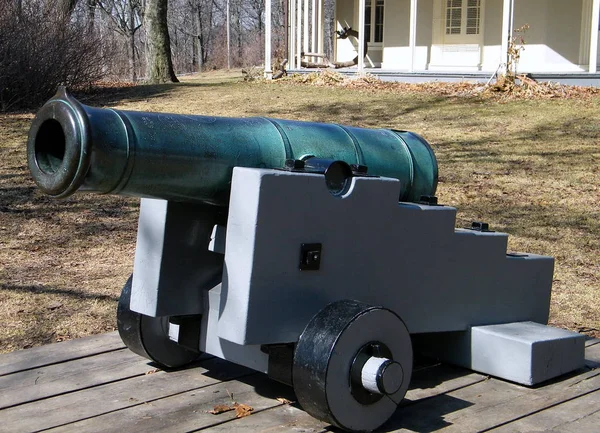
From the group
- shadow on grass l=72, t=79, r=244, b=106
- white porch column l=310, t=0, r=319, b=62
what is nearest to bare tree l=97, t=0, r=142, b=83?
white porch column l=310, t=0, r=319, b=62

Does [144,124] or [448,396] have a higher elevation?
[144,124]

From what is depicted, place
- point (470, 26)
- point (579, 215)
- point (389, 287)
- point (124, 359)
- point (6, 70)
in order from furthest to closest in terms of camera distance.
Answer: point (470, 26), point (6, 70), point (579, 215), point (124, 359), point (389, 287)

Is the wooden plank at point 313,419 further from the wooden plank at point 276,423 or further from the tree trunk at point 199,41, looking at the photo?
the tree trunk at point 199,41

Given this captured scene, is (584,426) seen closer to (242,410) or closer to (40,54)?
(242,410)

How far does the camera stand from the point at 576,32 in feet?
60.0

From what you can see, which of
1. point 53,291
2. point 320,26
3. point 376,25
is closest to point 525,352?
point 53,291

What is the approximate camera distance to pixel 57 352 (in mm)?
4113

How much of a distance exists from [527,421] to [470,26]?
17573mm

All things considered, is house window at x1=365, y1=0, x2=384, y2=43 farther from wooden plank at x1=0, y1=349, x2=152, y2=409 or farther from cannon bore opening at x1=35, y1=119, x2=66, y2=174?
cannon bore opening at x1=35, y1=119, x2=66, y2=174

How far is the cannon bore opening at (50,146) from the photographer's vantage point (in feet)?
10.0

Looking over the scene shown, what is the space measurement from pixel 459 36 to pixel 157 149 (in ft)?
58.7

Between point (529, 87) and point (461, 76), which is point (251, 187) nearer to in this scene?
point (529, 87)

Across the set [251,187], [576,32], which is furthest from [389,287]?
[576,32]

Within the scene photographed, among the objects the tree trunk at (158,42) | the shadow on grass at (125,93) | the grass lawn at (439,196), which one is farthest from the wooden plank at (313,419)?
the tree trunk at (158,42)
